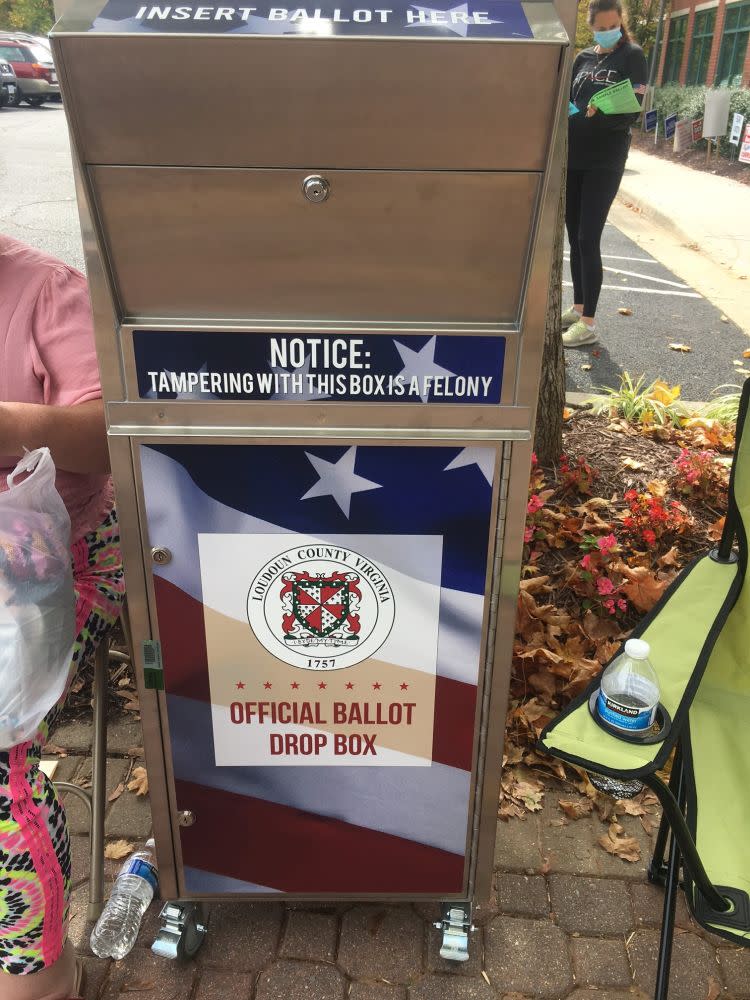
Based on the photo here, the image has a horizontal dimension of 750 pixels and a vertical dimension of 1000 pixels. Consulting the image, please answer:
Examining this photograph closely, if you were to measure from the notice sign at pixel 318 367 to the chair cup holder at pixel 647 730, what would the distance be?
68cm

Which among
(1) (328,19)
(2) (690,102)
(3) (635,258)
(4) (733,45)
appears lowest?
(3) (635,258)

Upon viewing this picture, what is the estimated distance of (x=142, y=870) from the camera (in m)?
2.08

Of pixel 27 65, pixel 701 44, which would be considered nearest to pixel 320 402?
pixel 27 65

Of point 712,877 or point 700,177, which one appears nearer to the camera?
point 712,877

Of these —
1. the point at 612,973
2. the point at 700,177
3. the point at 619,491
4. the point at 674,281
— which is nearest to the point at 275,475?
the point at 612,973

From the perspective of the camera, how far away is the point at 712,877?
1659mm

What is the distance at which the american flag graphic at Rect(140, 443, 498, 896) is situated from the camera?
1.57 m

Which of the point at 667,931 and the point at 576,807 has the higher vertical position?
the point at 667,931

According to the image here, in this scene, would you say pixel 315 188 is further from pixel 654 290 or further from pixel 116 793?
pixel 654 290

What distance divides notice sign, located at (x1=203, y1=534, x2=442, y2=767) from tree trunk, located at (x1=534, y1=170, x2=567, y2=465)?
1812mm

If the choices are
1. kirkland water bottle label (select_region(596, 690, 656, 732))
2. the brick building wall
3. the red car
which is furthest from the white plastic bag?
the brick building wall

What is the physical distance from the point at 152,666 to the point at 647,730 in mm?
1010

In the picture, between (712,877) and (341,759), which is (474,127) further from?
(712,877)

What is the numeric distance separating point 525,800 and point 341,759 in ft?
2.76
